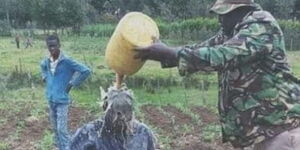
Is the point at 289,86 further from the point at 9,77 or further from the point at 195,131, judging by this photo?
the point at 9,77

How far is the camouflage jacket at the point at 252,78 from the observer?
9.25 feet

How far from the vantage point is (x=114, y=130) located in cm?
386

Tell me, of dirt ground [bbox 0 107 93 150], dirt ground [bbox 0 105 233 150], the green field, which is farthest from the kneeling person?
dirt ground [bbox 0 107 93 150]

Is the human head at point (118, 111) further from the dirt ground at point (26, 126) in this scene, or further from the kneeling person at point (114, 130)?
the dirt ground at point (26, 126)

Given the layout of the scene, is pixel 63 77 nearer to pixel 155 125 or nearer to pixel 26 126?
pixel 26 126

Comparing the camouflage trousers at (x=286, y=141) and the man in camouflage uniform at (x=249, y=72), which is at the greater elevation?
the man in camouflage uniform at (x=249, y=72)

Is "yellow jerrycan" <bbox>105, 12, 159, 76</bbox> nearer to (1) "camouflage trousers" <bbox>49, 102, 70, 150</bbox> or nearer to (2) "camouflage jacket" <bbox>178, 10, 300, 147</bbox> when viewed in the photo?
(2) "camouflage jacket" <bbox>178, 10, 300, 147</bbox>

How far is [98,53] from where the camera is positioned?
23.6 meters

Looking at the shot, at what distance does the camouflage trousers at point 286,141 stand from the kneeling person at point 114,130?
0.95 meters

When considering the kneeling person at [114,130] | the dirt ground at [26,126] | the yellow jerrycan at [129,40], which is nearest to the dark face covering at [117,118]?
the kneeling person at [114,130]

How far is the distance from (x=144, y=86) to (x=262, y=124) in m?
11.7

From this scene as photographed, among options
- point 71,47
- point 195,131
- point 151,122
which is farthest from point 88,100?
point 71,47

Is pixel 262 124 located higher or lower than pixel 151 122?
higher

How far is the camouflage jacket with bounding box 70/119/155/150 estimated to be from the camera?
3859 mm
